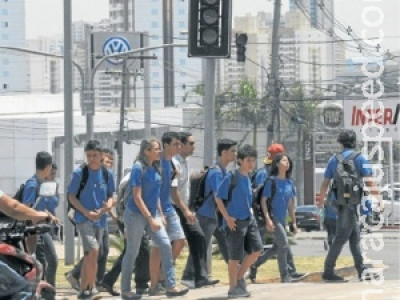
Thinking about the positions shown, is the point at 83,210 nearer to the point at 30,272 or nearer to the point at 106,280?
the point at 106,280

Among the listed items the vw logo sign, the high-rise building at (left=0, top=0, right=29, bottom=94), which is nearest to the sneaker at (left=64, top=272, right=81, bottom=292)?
the vw logo sign

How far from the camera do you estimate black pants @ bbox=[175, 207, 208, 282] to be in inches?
631

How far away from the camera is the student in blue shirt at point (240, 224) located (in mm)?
14820

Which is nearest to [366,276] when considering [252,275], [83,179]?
[252,275]

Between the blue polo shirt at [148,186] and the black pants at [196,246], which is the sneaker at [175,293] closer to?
the blue polo shirt at [148,186]

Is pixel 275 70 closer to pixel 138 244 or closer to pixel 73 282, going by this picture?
pixel 73 282

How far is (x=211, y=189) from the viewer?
15.9 metres

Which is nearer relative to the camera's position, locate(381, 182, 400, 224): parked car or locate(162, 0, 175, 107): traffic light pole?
locate(381, 182, 400, 224): parked car

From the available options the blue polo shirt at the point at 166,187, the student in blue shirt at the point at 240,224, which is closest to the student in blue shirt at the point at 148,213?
the blue polo shirt at the point at 166,187

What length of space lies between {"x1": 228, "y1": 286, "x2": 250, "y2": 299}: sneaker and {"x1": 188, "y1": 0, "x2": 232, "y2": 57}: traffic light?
3.84m

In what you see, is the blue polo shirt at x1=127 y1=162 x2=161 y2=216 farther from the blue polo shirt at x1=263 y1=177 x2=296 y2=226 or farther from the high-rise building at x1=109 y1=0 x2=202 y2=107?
→ the high-rise building at x1=109 y1=0 x2=202 y2=107

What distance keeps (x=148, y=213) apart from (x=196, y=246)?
190cm

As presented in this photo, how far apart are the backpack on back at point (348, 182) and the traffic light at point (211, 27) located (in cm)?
239

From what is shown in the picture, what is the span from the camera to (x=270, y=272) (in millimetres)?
19875
